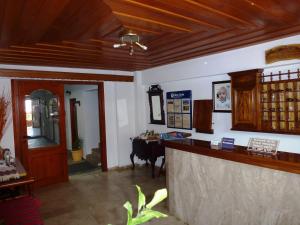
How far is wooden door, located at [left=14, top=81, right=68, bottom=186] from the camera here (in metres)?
4.27

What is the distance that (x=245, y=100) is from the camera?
131 inches

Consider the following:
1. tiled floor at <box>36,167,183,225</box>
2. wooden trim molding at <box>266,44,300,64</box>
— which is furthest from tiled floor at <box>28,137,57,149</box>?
wooden trim molding at <box>266,44,300,64</box>

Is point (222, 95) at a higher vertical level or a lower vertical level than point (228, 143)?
higher

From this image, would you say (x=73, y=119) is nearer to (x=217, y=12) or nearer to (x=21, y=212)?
(x=21, y=212)

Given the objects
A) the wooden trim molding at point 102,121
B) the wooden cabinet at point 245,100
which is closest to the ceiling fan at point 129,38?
the wooden cabinet at point 245,100

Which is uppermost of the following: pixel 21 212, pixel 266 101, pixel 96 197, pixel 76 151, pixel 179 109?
pixel 266 101

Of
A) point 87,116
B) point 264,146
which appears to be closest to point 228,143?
point 264,146

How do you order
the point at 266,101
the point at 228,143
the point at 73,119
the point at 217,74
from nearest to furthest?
the point at 228,143, the point at 266,101, the point at 217,74, the point at 73,119

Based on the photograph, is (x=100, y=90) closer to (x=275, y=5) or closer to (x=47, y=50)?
(x=47, y=50)

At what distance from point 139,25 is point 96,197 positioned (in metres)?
2.88

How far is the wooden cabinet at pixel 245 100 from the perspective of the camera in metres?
3.22

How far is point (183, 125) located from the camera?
4.67m

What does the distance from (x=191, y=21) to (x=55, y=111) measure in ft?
11.3

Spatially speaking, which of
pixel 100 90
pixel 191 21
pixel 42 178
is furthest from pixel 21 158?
pixel 191 21
